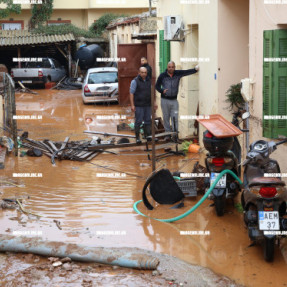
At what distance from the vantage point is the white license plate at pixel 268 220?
6.41 m

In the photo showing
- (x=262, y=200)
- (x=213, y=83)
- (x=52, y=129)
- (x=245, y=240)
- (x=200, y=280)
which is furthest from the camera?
(x=52, y=129)

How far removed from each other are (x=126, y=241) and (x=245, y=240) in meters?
1.52

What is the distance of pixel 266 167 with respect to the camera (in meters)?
7.55

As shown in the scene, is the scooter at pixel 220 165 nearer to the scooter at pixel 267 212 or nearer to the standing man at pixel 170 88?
the scooter at pixel 267 212

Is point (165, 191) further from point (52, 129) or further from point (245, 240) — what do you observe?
point (52, 129)

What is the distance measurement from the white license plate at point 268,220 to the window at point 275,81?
306 centimetres

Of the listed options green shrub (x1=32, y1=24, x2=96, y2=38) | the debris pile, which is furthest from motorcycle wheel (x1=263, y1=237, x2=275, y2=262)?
green shrub (x1=32, y1=24, x2=96, y2=38)

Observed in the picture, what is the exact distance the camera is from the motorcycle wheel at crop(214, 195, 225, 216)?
26.5ft

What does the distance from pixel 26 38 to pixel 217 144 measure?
27296mm

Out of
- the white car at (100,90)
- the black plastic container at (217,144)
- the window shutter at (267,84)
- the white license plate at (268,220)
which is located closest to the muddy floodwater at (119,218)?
the white license plate at (268,220)

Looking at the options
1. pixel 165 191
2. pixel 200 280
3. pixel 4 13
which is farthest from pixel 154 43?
pixel 4 13

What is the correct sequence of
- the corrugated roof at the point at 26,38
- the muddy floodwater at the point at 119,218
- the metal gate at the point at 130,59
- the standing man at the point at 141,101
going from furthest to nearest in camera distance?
the corrugated roof at the point at 26,38
the metal gate at the point at 130,59
the standing man at the point at 141,101
the muddy floodwater at the point at 119,218

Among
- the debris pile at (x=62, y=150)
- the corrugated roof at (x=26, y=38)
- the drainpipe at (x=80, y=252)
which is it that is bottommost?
the drainpipe at (x=80, y=252)
